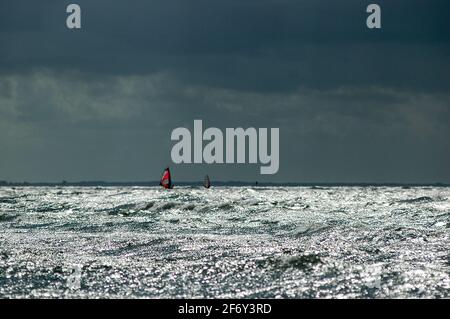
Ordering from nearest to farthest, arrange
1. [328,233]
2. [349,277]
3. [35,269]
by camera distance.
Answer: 1. [349,277]
2. [35,269]
3. [328,233]

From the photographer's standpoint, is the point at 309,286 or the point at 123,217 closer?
the point at 309,286

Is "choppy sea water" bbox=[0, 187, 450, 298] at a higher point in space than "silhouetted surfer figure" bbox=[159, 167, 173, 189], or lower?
higher

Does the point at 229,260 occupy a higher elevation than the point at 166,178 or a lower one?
higher

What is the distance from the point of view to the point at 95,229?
26.6 metres

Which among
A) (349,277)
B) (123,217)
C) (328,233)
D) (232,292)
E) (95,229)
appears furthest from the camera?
(123,217)

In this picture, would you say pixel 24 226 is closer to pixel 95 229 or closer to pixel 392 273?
pixel 95 229

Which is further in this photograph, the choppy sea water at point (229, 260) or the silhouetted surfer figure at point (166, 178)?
the silhouetted surfer figure at point (166, 178)

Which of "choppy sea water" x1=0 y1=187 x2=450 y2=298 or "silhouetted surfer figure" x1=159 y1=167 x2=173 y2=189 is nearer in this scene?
"choppy sea water" x1=0 y1=187 x2=450 y2=298

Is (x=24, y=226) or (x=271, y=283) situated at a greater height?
(x=271, y=283)

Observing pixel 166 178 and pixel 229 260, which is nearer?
pixel 229 260

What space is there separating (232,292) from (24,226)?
17.1m

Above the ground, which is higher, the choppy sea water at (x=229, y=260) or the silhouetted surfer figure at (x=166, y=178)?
the choppy sea water at (x=229, y=260)
